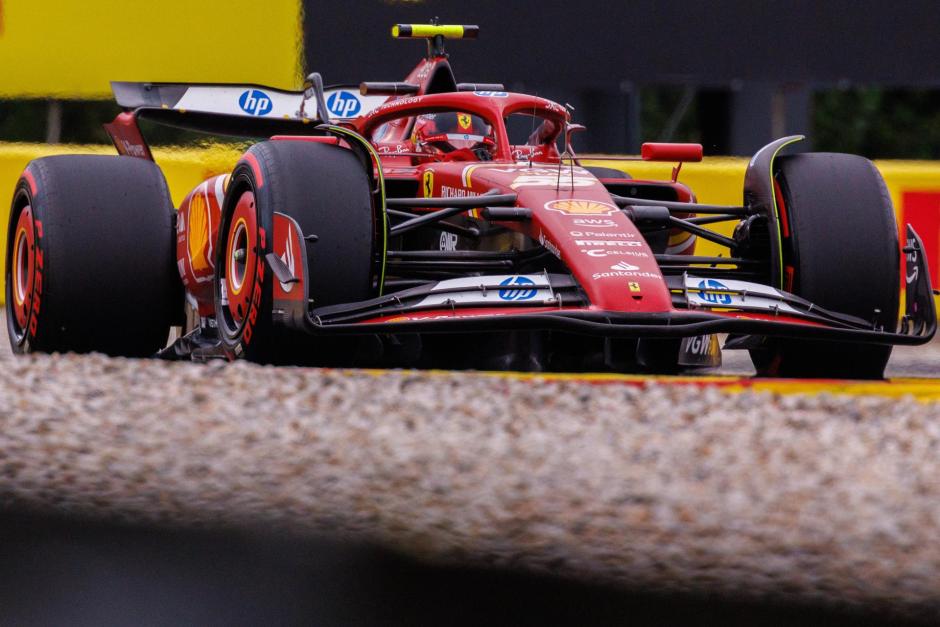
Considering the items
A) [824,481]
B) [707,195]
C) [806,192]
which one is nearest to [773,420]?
[824,481]

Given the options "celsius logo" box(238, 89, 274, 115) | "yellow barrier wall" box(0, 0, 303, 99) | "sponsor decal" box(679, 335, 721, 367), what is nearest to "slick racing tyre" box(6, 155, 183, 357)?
"celsius logo" box(238, 89, 274, 115)

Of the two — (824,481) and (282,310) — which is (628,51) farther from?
(824,481)

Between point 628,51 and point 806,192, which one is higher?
point 628,51

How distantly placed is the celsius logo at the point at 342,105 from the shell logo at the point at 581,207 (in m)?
3.16

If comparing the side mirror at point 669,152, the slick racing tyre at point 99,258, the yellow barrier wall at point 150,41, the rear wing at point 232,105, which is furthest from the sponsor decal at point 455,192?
the yellow barrier wall at point 150,41

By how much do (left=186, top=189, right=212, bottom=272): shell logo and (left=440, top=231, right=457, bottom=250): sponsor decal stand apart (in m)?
0.84

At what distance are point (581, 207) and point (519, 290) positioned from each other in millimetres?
467

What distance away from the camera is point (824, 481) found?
2492 millimetres

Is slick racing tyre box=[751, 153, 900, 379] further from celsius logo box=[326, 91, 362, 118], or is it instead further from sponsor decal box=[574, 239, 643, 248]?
celsius logo box=[326, 91, 362, 118]

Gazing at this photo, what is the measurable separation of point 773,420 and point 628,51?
9671mm

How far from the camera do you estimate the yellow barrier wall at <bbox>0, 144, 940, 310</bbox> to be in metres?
8.53

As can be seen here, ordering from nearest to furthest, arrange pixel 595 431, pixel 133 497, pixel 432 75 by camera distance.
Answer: pixel 133 497, pixel 595 431, pixel 432 75

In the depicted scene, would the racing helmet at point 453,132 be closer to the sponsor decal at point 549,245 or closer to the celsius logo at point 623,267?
the sponsor decal at point 549,245

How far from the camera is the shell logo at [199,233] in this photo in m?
5.48
